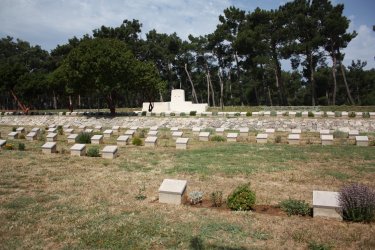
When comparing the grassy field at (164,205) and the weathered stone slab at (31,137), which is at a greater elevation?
the weathered stone slab at (31,137)

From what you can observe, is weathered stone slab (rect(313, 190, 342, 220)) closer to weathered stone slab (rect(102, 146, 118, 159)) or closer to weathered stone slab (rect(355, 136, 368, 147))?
weathered stone slab (rect(102, 146, 118, 159))

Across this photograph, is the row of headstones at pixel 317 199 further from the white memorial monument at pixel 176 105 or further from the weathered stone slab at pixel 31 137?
the white memorial monument at pixel 176 105

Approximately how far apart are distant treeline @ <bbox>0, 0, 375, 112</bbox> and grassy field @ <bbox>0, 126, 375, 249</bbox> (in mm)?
22246

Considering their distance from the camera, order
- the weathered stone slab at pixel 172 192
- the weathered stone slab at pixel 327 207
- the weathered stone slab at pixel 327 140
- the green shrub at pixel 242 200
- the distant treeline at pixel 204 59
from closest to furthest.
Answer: the weathered stone slab at pixel 327 207 < the green shrub at pixel 242 200 < the weathered stone slab at pixel 172 192 < the weathered stone slab at pixel 327 140 < the distant treeline at pixel 204 59

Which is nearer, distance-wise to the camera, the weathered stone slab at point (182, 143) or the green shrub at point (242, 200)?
the green shrub at point (242, 200)

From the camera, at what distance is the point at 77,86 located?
39.6 meters

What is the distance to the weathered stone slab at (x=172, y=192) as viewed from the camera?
909cm

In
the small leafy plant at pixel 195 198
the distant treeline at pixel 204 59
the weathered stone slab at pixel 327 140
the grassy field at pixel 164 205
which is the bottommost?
the grassy field at pixel 164 205

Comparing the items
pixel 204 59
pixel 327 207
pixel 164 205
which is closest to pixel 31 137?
pixel 164 205

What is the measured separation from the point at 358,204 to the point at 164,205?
5126mm

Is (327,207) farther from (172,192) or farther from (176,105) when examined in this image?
(176,105)

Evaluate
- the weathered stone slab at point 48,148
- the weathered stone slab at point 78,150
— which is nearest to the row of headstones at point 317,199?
the weathered stone slab at point 78,150

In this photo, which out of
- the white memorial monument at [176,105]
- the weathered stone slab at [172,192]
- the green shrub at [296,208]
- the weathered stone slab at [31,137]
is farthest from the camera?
the white memorial monument at [176,105]

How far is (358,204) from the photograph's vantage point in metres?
7.63
